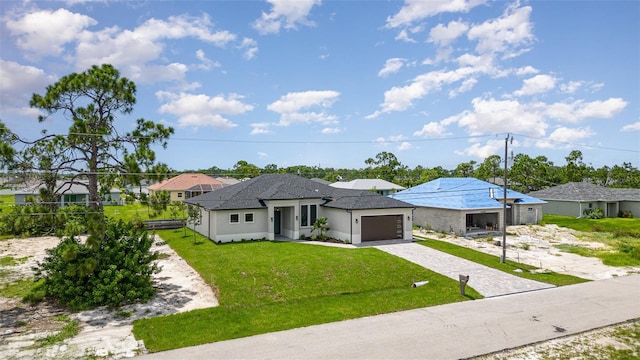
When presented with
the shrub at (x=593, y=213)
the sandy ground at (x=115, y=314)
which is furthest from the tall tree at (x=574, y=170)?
the sandy ground at (x=115, y=314)

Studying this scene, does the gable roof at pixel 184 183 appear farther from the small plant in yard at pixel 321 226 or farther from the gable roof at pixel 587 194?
the gable roof at pixel 587 194

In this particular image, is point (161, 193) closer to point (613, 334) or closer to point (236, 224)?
point (236, 224)

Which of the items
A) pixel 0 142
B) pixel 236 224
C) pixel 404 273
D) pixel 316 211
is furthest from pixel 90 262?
pixel 316 211

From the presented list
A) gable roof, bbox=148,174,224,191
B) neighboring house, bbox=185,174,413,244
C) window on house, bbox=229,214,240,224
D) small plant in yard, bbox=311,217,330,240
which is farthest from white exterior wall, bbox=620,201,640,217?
gable roof, bbox=148,174,224,191

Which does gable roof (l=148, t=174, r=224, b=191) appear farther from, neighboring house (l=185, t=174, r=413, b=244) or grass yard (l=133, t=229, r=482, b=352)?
grass yard (l=133, t=229, r=482, b=352)

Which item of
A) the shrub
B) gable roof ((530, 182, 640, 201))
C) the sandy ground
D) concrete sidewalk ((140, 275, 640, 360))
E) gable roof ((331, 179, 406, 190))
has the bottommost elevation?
concrete sidewalk ((140, 275, 640, 360))

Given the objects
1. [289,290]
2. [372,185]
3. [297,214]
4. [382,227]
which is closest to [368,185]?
[372,185]

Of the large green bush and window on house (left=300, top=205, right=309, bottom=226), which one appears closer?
the large green bush
